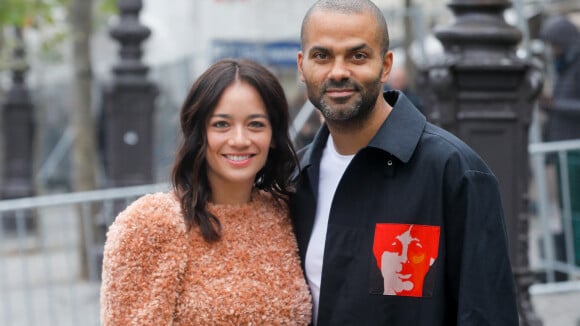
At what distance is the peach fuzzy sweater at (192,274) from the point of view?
128 inches

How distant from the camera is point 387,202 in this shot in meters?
3.15

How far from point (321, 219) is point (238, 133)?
404 millimetres

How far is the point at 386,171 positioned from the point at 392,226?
0.18 meters

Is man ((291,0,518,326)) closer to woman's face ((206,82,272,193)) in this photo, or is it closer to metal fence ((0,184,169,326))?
woman's face ((206,82,272,193))

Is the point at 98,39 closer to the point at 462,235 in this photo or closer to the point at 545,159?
the point at 545,159

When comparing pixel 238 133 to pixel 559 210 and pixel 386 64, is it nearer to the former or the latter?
pixel 386 64

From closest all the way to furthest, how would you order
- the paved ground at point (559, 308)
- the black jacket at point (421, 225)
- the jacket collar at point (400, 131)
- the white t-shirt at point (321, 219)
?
the black jacket at point (421, 225)
the jacket collar at point (400, 131)
the white t-shirt at point (321, 219)
the paved ground at point (559, 308)

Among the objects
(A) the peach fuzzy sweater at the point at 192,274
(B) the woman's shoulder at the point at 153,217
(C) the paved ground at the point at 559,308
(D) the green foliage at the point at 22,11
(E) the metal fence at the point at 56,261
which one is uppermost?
(D) the green foliage at the point at 22,11

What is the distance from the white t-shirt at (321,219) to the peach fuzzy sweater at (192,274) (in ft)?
0.13

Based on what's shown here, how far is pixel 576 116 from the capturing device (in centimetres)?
878

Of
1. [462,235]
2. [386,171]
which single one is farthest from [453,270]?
[386,171]

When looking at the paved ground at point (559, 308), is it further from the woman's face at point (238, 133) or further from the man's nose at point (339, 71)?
the man's nose at point (339, 71)

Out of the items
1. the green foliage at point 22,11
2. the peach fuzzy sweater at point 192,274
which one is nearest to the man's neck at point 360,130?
the peach fuzzy sweater at point 192,274

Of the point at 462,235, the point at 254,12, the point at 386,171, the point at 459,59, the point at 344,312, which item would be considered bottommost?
the point at 344,312
